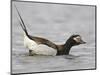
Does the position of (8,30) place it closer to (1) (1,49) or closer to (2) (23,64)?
(1) (1,49)

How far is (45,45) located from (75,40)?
0.35 meters

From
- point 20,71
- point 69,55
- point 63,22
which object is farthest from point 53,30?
point 20,71

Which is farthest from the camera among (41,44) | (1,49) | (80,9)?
(80,9)

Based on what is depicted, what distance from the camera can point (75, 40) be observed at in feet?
8.67

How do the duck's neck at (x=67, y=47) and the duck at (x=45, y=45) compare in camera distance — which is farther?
the duck's neck at (x=67, y=47)

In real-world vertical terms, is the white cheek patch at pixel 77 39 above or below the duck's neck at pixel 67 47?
above

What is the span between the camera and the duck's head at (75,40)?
103 inches

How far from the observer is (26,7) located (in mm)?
2439

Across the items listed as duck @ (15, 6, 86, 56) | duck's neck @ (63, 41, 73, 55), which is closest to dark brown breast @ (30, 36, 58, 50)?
duck @ (15, 6, 86, 56)

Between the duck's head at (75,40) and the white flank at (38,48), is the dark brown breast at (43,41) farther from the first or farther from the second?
the duck's head at (75,40)

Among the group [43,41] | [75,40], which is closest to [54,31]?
[43,41]

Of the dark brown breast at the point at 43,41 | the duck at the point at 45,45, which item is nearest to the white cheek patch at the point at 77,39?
the duck at the point at 45,45

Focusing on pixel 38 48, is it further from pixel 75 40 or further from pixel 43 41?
pixel 75 40

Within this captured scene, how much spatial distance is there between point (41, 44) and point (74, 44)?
0.37 m
